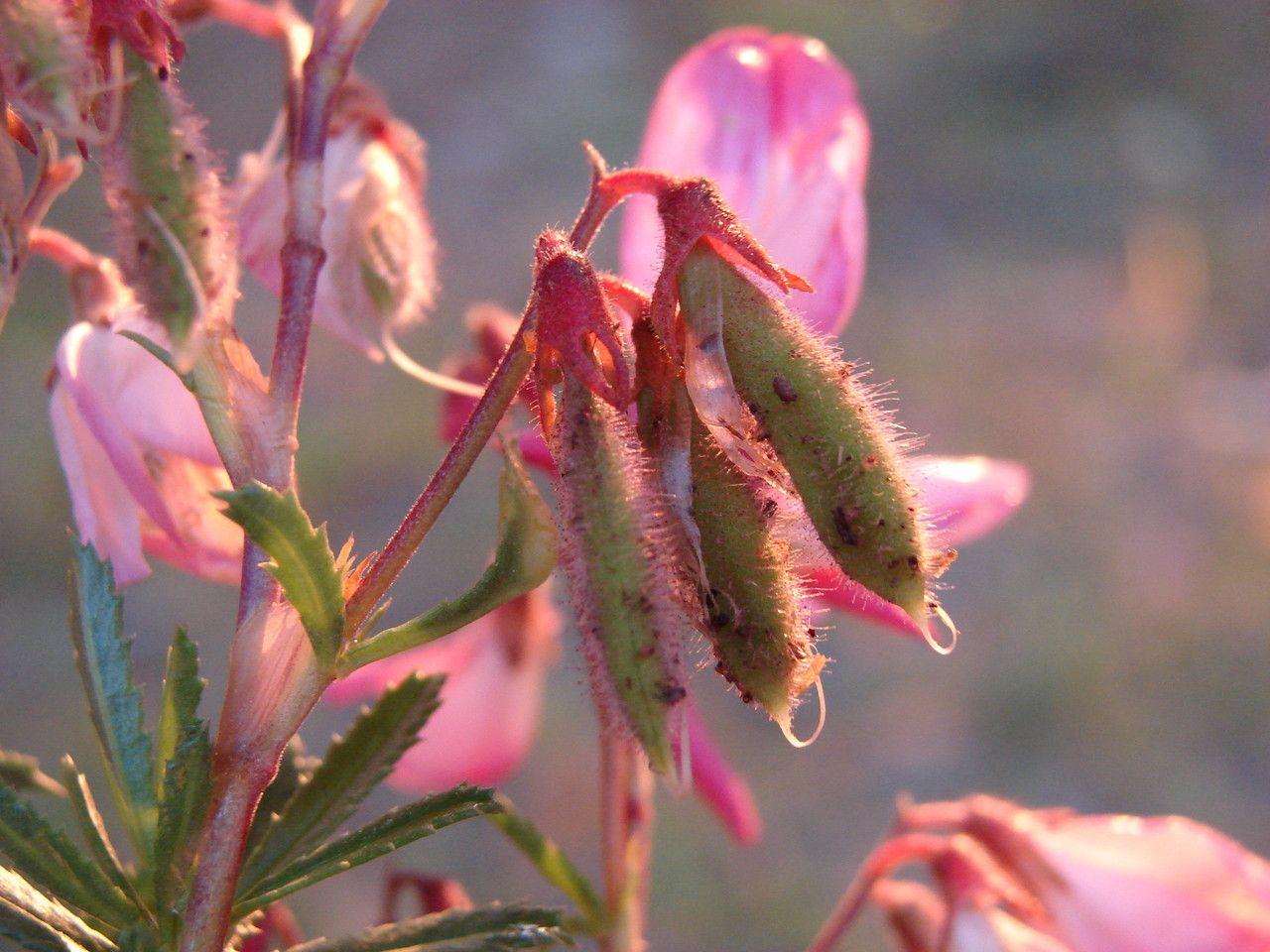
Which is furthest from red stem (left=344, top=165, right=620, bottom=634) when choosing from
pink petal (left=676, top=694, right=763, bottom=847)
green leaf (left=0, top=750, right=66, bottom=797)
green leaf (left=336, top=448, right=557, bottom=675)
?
pink petal (left=676, top=694, right=763, bottom=847)

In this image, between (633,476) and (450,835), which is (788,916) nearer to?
(450,835)

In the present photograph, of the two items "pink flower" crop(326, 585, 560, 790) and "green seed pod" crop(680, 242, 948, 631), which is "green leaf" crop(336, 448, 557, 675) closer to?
"green seed pod" crop(680, 242, 948, 631)

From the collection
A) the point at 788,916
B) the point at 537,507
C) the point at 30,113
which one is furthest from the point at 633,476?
the point at 788,916

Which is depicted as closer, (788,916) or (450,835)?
(788,916)

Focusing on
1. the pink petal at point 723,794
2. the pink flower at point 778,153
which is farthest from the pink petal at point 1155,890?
the pink flower at point 778,153

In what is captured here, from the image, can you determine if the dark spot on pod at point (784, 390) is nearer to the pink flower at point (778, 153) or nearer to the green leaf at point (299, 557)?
the green leaf at point (299, 557)
